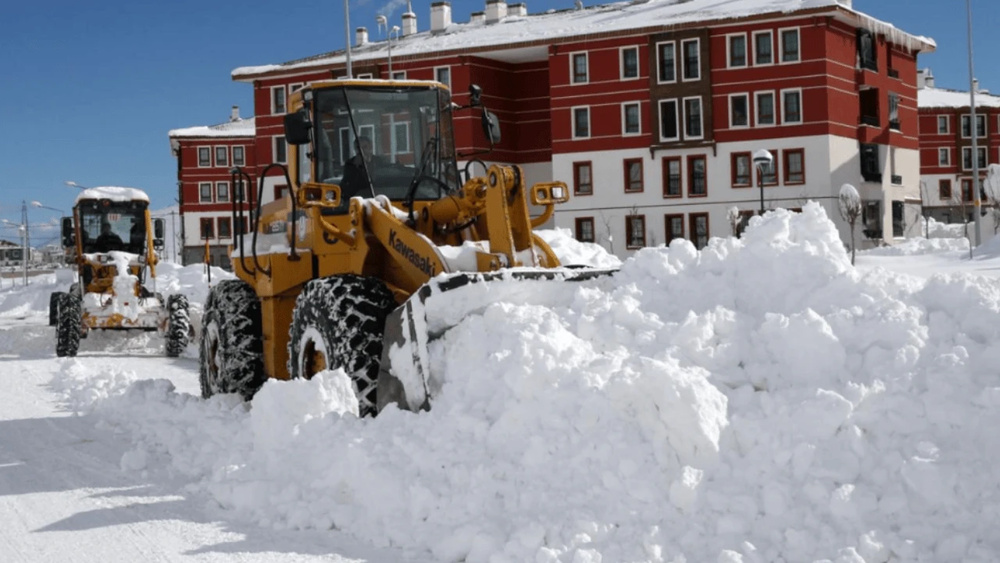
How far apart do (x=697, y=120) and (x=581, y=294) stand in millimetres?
44976

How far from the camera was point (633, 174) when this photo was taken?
2060 inches

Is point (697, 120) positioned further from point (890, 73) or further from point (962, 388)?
point (962, 388)

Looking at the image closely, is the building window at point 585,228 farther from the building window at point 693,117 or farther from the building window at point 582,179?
the building window at point 693,117

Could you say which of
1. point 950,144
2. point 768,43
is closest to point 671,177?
point 768,43

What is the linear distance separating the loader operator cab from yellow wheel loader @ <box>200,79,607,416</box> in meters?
0.01

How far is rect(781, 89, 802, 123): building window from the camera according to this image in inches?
1949

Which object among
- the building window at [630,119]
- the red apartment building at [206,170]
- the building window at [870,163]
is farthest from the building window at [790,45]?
the red apartment building at [206,170]

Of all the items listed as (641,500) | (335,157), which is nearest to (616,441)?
(641,500)

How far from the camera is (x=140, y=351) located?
20812 mm

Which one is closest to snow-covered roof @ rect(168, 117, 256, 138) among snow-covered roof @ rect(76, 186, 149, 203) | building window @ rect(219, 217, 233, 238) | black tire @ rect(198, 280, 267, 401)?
building window @ rect(219, 217, 233, 238)

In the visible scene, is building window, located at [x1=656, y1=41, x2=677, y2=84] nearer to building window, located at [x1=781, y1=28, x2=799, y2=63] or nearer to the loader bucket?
building window, located at [x1=781, y1=28, x2=799, y2=63]

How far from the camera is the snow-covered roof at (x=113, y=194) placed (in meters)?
22.6

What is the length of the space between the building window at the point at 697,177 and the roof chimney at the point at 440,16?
15682 millimetres

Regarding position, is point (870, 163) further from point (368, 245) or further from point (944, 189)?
point (368, 245)
